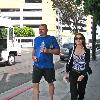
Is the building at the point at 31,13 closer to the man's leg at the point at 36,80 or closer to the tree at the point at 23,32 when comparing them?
the tree at the point at 23,32

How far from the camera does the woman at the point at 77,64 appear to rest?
8.70 meters

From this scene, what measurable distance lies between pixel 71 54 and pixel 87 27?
474ft

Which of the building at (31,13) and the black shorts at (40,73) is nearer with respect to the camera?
the black shorts at (40,73)

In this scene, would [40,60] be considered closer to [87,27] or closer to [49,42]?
[49,42]

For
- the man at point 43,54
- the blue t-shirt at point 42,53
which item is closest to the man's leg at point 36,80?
the man at point 43,54

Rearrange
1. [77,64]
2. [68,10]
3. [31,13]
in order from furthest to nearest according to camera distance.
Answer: [31,13] → [68,10] → [77,64]

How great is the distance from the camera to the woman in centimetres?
870

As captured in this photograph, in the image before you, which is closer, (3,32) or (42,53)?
(42,53)

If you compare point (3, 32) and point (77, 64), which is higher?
point (3, 32)

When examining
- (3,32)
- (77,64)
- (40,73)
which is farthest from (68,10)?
(77,64)

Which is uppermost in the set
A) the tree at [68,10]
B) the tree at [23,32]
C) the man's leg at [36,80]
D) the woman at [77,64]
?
the tree at [68,10]

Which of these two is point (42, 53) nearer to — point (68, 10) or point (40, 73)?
point (40, 73)

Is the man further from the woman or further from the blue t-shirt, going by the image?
the woman

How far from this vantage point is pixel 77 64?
28.8ft
